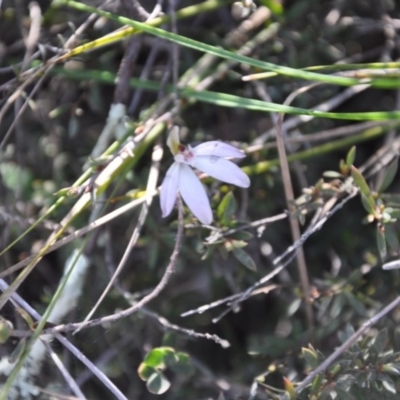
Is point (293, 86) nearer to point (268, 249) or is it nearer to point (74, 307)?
point (268, 249)

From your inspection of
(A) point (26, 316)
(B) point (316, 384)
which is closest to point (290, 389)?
(B) point (316, 384)

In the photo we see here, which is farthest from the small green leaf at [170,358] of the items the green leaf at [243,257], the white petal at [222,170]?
the white petal at [222,170]

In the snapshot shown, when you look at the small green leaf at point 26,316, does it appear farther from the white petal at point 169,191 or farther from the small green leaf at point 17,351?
the white petal at point 169,191

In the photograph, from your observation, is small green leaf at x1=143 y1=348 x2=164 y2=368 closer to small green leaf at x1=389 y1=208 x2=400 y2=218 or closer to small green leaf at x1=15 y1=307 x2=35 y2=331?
small green leaf at x1=15 y1=307 x2=35 y2=331

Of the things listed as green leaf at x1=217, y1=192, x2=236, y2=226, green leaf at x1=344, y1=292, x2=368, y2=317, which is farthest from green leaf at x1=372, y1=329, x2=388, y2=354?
green leaf at x1=217, y1=192, x2=236, y2=226

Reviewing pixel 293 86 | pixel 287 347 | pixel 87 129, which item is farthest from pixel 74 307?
pixel 293 86
